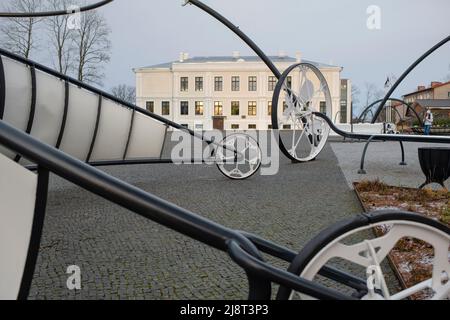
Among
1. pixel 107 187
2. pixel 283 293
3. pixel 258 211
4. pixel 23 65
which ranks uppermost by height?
pixel 23 65

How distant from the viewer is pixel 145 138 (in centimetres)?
845

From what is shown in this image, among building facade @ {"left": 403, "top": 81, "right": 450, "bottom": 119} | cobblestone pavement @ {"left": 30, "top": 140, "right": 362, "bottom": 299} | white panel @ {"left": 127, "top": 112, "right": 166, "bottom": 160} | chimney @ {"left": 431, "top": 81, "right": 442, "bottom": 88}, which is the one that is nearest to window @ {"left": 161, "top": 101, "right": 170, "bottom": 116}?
building facade @ {"left": 403, "top": 81, "right": 450, "bottom": 119}

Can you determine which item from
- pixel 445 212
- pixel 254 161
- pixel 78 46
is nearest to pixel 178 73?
pixel 78 46

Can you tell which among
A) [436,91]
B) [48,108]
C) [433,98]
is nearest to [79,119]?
[48,108]

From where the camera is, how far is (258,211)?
6.07 m

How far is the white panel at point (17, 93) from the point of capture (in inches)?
246

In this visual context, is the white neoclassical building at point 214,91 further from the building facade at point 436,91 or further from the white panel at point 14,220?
the white panel at point 14,220

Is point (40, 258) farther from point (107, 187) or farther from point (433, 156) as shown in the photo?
point (433, 156)

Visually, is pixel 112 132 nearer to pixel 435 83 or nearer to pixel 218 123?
pixel 218 123

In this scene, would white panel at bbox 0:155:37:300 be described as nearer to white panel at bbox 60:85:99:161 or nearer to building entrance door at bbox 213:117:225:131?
white panel at bbox 60:85:99:161

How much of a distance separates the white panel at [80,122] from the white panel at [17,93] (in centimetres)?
77

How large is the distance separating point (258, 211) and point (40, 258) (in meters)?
3.01

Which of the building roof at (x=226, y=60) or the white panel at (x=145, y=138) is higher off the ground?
the building roof at (x=226, y=60)

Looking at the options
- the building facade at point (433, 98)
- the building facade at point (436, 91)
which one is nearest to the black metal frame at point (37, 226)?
the building facade at point (433, 98)
